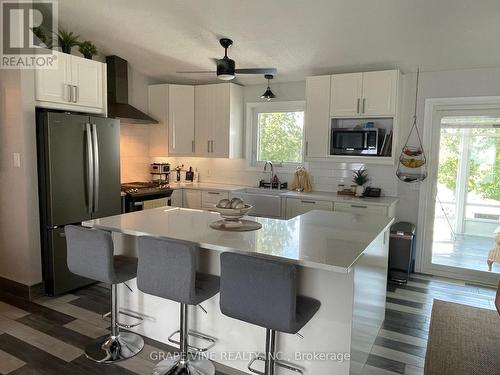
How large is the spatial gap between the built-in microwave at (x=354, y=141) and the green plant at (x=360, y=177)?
354 mm

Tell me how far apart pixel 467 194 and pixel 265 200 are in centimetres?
240

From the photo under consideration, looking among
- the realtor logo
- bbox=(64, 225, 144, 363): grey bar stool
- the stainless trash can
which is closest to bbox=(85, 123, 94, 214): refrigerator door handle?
the realtor logo

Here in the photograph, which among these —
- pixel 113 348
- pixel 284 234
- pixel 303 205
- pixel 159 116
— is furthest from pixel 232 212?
pixel 159 116

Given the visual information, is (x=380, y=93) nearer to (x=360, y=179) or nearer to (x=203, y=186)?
(x=360, y=179)

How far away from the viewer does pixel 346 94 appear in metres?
4.31

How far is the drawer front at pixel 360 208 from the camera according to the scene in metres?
4.03

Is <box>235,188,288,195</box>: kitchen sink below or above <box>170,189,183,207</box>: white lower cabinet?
above

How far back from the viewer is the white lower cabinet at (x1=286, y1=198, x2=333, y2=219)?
4344 millimetres

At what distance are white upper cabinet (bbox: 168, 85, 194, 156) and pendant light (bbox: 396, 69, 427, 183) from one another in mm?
2893

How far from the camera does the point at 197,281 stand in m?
2.30

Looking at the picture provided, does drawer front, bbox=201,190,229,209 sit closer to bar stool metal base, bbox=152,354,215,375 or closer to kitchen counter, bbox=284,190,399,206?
kitchen counter, bbox=284,190,399,206

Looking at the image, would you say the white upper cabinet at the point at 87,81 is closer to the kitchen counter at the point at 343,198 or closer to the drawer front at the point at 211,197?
the drawer front at the point at 211,197

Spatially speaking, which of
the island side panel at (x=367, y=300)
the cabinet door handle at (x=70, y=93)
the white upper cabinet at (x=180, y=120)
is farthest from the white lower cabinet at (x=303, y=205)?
the cabinet door handle at (x=70, y=93)

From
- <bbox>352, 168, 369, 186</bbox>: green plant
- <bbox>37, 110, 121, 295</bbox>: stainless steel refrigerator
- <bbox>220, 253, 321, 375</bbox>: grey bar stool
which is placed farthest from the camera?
<bbox>352, 168, 369, 186</bbox>: green plant
